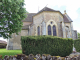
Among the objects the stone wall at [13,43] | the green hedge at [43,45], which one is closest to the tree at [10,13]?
the green hedge at [43,45]

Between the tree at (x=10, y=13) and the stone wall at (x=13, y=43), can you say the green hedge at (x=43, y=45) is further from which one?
the stone wall at (x=13, y=43)

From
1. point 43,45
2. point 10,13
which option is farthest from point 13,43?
point 43,45

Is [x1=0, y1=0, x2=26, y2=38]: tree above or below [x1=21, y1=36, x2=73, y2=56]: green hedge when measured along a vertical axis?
above

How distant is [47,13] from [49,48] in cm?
1244

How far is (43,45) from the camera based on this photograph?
8.85 m

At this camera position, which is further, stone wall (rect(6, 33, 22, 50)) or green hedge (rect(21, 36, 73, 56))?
stone wall (rect(6, 33, 22, 50))

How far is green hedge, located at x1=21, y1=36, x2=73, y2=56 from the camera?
28.0 ft

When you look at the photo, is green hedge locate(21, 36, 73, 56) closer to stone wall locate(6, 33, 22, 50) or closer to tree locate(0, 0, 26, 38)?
tree locate(0, 0, 26, 38)

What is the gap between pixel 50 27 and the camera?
19.4 metres

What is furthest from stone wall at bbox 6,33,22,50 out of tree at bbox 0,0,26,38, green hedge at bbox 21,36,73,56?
green hedge at bbox 21,36,73,56

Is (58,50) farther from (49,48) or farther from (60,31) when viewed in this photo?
(60,31)

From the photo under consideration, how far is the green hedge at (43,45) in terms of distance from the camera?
8.52 metres

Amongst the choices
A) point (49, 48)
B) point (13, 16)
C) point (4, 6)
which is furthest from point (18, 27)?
point (49, 48)

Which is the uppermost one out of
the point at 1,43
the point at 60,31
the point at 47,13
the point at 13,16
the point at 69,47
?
the point at 47,13
